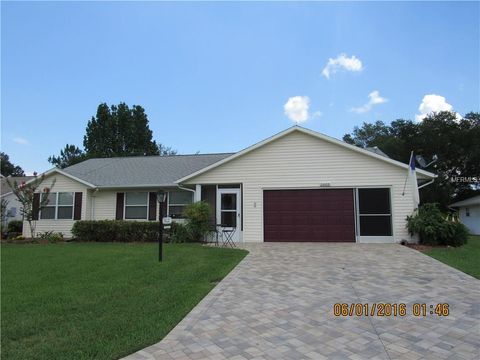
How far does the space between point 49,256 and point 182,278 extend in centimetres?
597

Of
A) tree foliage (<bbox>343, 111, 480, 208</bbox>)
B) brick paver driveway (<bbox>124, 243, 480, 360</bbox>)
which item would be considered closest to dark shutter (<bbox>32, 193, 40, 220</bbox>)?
brick paver driveway (<bbox>124, 243, 480, 360</bbox>)

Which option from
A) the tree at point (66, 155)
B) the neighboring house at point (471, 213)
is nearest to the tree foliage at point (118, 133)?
the tree at point (66, 155)

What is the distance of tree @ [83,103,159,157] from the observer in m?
42.5

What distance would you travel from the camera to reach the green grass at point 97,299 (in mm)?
3932

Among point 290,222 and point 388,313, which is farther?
point 290,222

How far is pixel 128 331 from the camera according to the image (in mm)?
4285

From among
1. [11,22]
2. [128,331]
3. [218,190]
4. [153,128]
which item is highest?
[153,128]

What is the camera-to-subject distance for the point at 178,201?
55.8 feet

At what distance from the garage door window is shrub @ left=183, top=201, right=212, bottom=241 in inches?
249

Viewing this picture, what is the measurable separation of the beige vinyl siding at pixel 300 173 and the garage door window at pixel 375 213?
0.81 ft

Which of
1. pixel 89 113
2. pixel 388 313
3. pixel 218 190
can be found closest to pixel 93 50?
pixel 218 190

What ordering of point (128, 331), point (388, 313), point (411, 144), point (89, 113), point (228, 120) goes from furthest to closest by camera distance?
point (89, 113) < point (411, 144) < point (228, 120) < point (388, 313) < point (128, 331)

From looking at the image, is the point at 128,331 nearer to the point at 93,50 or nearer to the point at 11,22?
the point at 11,22

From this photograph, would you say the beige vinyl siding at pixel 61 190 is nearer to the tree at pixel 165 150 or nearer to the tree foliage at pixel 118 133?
the tree foliage at pixel 118 133
